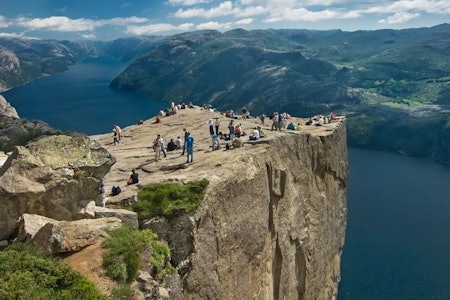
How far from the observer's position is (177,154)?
4041 centimetres

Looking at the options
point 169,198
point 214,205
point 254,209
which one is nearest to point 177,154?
point 254,209

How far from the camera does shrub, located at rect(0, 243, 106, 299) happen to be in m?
15.5

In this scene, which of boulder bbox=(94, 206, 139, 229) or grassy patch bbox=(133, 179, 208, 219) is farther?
grassy patch bbox=(133, 179, 208, 219)

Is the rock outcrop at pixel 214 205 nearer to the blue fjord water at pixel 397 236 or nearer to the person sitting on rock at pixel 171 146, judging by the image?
the person sitting on rock at pixel 171 146

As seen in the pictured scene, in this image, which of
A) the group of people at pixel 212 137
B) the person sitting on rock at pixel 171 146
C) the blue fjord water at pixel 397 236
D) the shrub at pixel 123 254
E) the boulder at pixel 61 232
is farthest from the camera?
the blue fjord water at pixel 397 236

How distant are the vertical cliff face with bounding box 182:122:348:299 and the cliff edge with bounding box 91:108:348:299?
7 cm

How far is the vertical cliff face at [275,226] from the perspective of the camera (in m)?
28.6

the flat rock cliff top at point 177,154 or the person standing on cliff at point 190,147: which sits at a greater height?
the person standing on cliff at point 190,147

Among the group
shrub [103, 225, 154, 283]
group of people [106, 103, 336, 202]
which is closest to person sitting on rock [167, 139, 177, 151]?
group of people [106, 103, 336, 202]

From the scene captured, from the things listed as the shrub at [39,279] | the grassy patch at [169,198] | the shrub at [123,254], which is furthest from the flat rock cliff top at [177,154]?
the shrub at [39,279]

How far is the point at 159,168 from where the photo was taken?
35.5 metres

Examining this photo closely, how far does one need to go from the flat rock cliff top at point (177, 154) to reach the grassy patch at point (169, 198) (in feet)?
3.88

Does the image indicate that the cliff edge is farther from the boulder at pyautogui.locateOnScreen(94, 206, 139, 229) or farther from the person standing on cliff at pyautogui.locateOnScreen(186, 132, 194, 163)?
the boulder at pyautogui.locateOnScreen(94, 206, 139, 229)

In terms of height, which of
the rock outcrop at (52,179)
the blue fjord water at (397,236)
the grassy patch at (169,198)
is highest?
the rock outcrop at (52,179)
